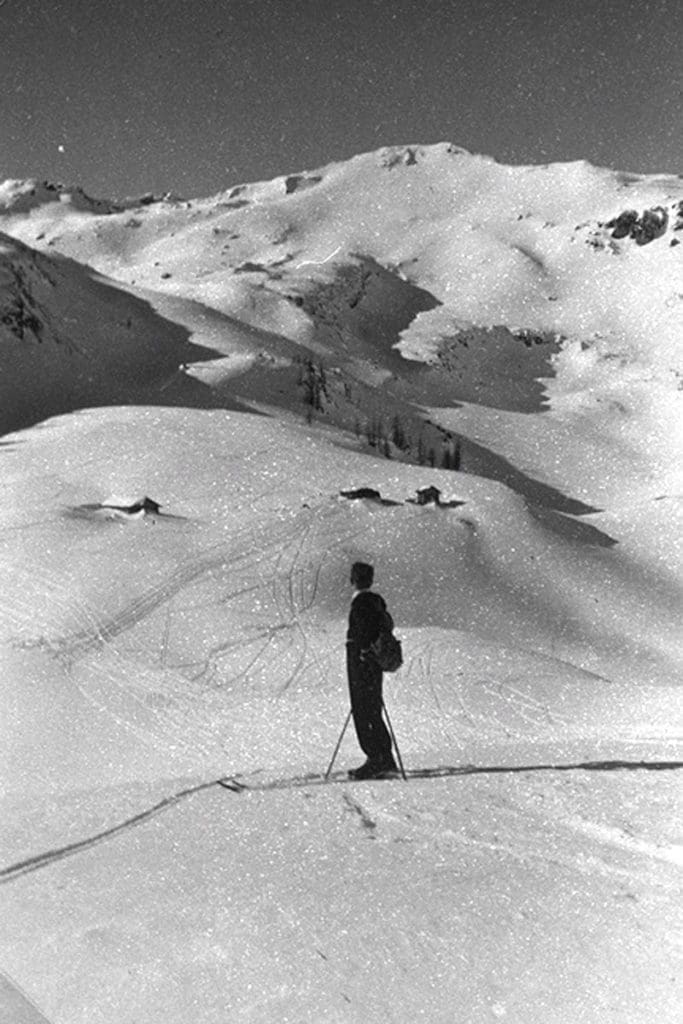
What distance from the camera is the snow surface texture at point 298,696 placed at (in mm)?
4133

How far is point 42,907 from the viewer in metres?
4.71

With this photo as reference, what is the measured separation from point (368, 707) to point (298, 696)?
5.98 meters

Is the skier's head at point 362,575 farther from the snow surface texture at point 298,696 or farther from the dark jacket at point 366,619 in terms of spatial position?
the snow surface texture at point 298,696

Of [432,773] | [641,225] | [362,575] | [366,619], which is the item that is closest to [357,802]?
[432,773]

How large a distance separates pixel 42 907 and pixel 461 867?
2.36 m

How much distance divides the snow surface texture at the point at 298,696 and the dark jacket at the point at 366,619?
4.15 ft

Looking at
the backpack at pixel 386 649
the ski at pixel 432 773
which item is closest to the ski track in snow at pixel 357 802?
the ski at pixel 432 773

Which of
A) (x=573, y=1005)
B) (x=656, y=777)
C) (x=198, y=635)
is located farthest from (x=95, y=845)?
(x=198, y=635)

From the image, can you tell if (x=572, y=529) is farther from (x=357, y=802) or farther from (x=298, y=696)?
(x=357, y=802)

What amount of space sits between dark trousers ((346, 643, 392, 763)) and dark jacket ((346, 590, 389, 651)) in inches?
3.3

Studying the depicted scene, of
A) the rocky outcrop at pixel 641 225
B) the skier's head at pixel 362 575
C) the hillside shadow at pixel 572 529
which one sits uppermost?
the rocky outcrop at pixel 641 225

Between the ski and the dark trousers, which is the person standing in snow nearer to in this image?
the dark trousers

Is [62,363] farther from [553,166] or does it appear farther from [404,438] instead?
[553,166]

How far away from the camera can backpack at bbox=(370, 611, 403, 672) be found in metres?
7.58
